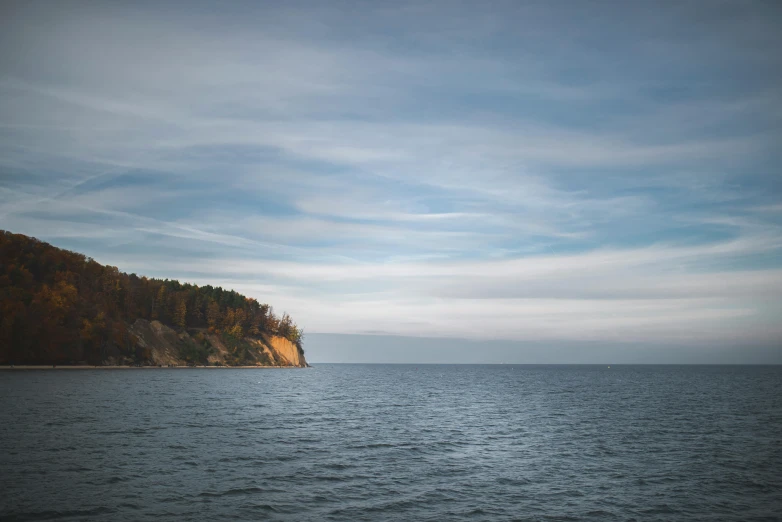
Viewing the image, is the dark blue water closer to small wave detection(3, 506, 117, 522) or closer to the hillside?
small wave detection(3, 506, 117, 522)

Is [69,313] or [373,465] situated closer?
[373,465]

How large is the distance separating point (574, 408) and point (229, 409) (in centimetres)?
5183

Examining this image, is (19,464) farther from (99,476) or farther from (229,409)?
(229,409)

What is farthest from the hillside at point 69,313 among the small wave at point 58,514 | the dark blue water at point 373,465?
the small wave at point 58,514

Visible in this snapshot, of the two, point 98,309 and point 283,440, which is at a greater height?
point 98,309

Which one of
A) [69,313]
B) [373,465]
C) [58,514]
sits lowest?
[373,465]

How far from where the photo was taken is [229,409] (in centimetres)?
6281

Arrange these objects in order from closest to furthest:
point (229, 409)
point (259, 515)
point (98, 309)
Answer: point (259, 515)
point (229, 409)
point (98, 309)

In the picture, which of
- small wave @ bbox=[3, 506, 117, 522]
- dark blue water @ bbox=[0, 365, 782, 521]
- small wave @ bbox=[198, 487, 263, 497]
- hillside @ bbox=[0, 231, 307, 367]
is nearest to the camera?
small wave @ bbox=[3, 506, 117, 522]

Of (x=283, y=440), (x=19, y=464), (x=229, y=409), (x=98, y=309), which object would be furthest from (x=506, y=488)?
(x=98, y=309)

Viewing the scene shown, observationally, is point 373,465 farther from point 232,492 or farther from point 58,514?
point 58,514

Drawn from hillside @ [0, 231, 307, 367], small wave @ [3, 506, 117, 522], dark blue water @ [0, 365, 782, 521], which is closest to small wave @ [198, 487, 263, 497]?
dark blue water @ [0, 365, 782, 521]

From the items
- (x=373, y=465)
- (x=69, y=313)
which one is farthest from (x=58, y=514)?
(x=69, y=313)

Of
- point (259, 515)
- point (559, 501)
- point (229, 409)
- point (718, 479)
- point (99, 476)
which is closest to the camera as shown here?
point (259, 515)
